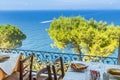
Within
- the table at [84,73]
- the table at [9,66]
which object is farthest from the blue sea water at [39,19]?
the table at [84,73]

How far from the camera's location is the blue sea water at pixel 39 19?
10.9 m

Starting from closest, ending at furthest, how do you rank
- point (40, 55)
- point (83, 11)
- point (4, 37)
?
point (40, 55)
point (4, 37)
point (83, 11)

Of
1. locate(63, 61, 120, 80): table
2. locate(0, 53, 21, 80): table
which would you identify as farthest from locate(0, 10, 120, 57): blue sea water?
locate(63, 61, 120, 80): table

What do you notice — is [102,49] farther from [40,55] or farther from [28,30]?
[28,30]

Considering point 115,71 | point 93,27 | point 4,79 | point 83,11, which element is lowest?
point 4,79

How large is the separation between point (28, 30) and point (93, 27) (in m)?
7.99

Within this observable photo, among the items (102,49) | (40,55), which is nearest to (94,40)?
(102,49)

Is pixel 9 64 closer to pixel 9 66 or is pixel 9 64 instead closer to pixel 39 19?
pixel 9 66

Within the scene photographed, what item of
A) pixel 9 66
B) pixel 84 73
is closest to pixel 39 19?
pixel 9 66

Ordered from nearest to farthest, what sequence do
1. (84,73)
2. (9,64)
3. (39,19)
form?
(84,73) < (9,64) < (39,19)

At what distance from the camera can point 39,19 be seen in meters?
16.3

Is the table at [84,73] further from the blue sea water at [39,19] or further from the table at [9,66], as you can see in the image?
the blue sea water at [39,19]

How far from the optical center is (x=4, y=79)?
3.64 m

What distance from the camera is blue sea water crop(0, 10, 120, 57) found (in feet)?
35.7
